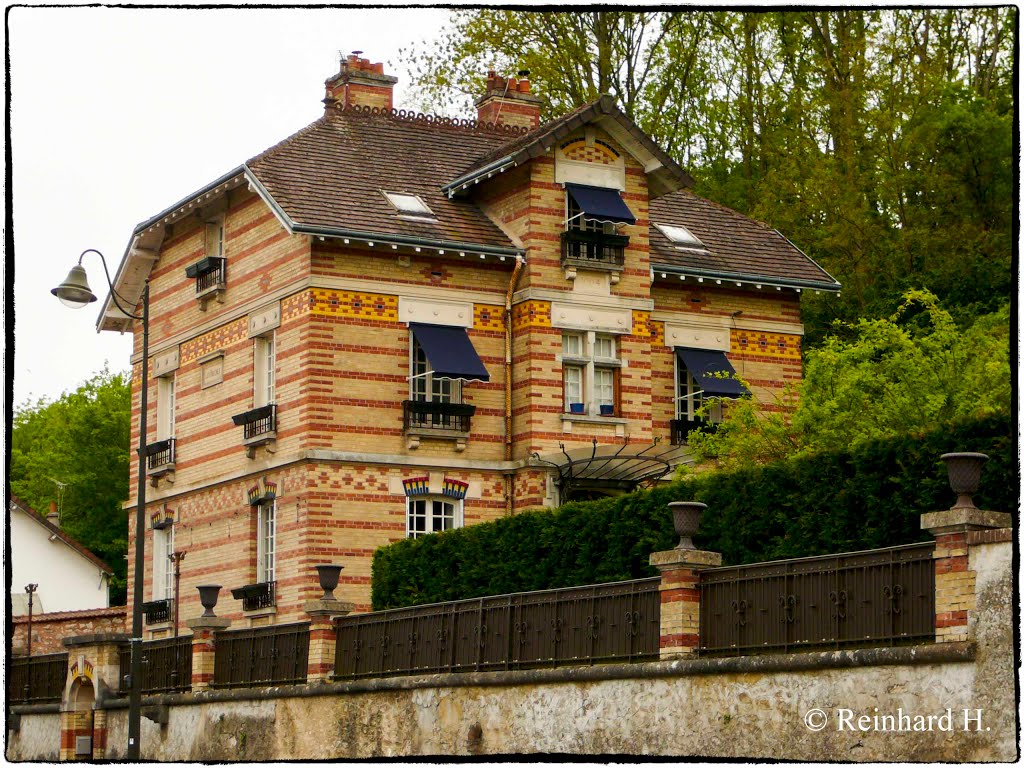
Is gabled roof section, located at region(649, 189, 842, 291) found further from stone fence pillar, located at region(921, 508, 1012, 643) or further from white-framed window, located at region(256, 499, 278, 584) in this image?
stone fence pillar, located at region(921, 508, 1012, 643)

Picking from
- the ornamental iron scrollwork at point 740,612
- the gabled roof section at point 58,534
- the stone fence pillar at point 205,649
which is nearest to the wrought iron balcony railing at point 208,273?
the stone fence pillar at point 205,649

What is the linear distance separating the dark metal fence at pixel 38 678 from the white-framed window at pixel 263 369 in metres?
6.46

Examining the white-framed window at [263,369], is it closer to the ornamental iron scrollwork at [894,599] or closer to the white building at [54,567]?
the ornamental iron scrollwork at [894,599]

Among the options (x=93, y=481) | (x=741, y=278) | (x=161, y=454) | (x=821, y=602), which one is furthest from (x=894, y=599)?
(x=93, y=481)

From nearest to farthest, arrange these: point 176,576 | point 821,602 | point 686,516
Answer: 1. point 821,602
2. point 686,516
3. point 176,576

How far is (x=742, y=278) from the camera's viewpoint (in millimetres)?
38000

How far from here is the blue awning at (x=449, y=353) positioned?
1326 inches

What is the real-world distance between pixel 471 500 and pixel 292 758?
7926 mm

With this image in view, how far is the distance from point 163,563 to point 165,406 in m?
3.30

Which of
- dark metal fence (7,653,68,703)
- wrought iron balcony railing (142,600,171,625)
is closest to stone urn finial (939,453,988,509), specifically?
dark metal fence (7,653,68,703)

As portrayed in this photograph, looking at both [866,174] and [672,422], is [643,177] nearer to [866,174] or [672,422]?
[672,422]

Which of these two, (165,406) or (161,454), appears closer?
(161,454)

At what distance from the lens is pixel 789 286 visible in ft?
127

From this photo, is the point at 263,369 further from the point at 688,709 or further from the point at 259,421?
the point at 688,709
